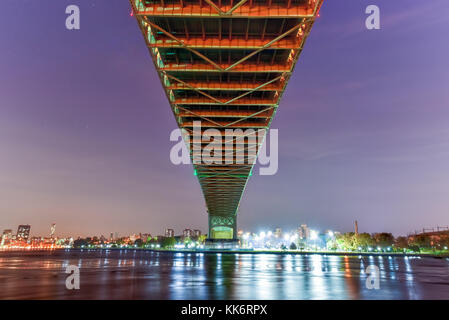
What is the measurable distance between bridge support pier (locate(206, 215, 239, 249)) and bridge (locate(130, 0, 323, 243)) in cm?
9530

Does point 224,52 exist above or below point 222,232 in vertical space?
above

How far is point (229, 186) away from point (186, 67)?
55324 millimetres

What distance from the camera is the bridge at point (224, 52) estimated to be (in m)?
18.5

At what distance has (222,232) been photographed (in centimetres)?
14388

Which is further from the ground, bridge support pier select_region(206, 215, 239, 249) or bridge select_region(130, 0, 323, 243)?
bridge select_region(130, 0, 323, 243)

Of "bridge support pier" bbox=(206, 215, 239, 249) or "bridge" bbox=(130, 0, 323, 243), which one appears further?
"bridge support pier" bbox=(206, 215, 239, 249)

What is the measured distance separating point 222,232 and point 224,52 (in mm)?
127592

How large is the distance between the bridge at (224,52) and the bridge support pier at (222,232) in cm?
9530

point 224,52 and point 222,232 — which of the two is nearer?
point 224,52

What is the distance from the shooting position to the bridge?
18.5 meters

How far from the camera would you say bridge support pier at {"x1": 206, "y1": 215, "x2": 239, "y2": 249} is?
425ft
